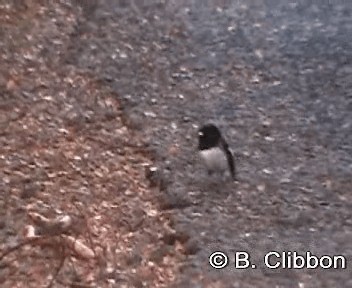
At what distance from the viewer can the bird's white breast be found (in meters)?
1.16

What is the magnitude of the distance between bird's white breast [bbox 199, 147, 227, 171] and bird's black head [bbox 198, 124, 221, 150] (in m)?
0.02

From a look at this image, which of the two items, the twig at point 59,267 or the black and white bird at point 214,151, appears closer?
the twig at point 59,267

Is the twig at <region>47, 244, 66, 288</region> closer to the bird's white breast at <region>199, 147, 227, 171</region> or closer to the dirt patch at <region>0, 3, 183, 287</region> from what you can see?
the dirt patch at <region>0, 3, 183, 287</region>

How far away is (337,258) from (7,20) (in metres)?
0.74

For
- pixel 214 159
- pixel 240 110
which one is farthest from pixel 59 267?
pixel 240 110

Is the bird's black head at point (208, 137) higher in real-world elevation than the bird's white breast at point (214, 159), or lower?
higher

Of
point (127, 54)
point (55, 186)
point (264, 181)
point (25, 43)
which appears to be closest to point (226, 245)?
point (264, 181)

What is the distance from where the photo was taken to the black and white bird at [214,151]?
1.16 m

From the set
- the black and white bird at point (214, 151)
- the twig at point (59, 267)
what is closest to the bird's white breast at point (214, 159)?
the black and white bird at point (214, 151)

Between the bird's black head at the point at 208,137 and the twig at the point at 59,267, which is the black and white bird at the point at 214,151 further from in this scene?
the twig at the point at 59,267

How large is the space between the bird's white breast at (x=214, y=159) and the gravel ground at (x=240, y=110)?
0.02 metres

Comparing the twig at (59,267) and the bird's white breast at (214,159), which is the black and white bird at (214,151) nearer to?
the bird's white breast at (214,159)

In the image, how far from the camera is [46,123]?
1.24m

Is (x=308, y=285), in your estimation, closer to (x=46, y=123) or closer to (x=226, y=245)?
(x=226, y=245)
